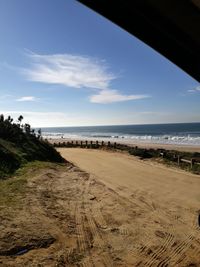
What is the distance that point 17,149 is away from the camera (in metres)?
21.4

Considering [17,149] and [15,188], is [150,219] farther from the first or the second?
[17,149]

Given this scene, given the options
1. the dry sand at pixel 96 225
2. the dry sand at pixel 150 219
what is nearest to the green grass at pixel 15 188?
the dry sand at pixel 96 225

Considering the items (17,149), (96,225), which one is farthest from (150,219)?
(17,149)

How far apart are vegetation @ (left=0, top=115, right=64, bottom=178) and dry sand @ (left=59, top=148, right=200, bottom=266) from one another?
4.62 meters

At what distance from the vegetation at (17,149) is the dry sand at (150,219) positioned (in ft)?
15.2

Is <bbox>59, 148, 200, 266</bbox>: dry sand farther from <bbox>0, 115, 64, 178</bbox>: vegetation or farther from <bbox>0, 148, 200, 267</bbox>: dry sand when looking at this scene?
<bbox>0, 115, 64, 178</bbox>: vegetation

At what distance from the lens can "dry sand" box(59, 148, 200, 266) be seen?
8.12 meters

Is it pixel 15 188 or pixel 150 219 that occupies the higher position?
pixel 15 188

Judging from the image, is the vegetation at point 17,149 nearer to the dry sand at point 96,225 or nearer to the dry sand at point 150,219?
the dry sand at point 96,225

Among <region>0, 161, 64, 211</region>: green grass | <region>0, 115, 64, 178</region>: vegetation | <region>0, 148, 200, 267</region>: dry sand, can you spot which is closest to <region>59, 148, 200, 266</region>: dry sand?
<region>0, 148, 200, 267</region>: dry sand

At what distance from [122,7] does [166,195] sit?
1316 cm

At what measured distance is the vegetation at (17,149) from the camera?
55.4 feet

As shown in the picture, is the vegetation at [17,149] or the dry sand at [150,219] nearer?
the dry sand at [150,219]

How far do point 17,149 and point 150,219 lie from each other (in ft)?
41.2
